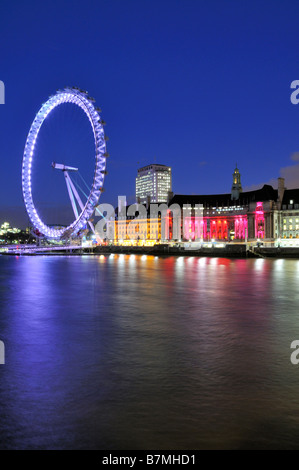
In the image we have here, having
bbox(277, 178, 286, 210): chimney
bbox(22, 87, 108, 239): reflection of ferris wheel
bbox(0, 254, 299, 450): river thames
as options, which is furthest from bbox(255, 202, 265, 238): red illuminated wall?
bbox(0, 254, 299, 450): river thames

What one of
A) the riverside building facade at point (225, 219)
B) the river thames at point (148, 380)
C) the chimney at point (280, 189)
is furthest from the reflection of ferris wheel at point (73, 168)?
the chimney at point (280, 189)

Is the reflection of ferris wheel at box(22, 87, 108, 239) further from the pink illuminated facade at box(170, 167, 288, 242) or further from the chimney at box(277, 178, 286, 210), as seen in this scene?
the chimney at box(277, 178, 286, 210)

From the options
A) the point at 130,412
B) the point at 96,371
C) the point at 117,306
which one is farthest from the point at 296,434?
the point at 117,306

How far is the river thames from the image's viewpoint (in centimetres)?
625

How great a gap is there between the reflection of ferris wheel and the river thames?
51308mm

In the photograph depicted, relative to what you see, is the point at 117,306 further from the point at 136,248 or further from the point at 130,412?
the point at 136,248

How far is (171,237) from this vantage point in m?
166

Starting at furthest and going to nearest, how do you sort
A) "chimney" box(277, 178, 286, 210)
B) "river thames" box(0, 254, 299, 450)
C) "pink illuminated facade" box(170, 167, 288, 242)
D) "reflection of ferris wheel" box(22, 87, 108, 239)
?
"chimney" box(277, 178, 286, 210), "pink illuminated facade" box(170, 167, 288, 242), "reflection of ferris wheel" box(22, 87, 108, 239), "river thames" box(0, 254, 299, 450)

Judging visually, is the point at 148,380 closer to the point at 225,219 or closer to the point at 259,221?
the point at 259,221

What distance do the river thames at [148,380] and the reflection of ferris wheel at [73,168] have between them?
51308mm

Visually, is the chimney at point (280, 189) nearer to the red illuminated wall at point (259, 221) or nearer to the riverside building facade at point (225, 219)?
the riverside building facade at point (225, 219)

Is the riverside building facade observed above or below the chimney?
below

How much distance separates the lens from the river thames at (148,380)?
6.25 metres

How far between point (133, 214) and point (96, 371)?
16868 cm
